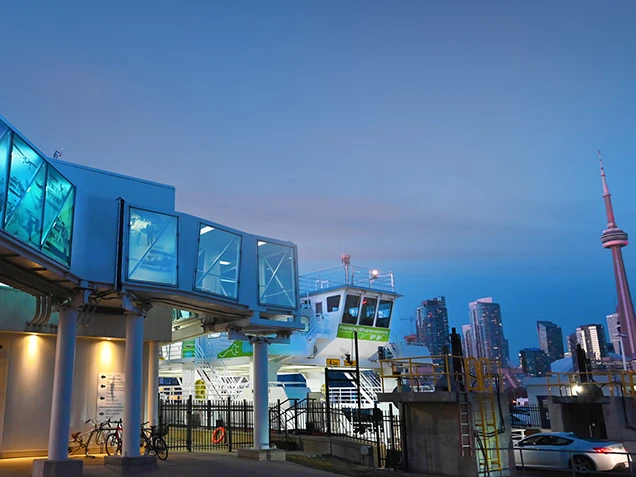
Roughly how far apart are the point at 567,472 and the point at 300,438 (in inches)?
397

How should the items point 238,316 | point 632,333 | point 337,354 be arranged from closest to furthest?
point 238,316 < point 337,354 < point 632,333

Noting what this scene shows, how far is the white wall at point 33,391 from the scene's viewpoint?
16.6 metres

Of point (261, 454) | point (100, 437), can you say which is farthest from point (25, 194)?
point (261, 454)

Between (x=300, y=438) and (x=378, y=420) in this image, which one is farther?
(x=300, y=438)

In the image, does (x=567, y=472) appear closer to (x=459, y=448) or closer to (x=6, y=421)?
(x=459, y=448)

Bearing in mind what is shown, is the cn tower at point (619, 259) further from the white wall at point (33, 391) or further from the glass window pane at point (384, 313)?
the white wall at point (33, 391)

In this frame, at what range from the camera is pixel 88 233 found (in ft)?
45.4

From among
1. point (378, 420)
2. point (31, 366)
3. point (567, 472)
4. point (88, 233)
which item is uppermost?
point (88, 233)

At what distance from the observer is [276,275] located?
61.1ft

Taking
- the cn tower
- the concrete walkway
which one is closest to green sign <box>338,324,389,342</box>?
the concrete walkway

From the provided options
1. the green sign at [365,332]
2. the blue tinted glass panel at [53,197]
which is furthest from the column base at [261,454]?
the green sign at [365,332]

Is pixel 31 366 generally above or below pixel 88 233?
below

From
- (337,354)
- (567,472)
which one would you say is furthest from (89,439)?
(337,354)

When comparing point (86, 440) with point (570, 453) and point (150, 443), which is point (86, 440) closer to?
point (150, 443)
